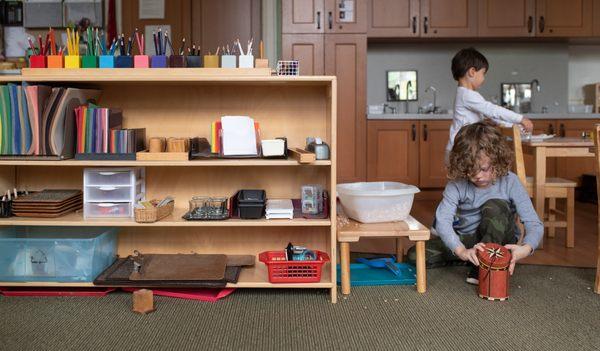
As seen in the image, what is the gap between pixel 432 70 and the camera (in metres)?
6.15

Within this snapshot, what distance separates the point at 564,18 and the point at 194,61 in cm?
447

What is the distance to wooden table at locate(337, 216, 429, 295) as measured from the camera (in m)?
2.48

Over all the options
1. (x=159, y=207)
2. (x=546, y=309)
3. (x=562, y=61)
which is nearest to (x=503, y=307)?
(x=546, y=309)

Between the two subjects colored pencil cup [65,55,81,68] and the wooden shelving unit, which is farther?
the wooden shelving unit

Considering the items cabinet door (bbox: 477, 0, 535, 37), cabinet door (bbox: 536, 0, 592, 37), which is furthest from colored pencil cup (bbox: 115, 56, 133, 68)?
cabinet door (bbox: 536, 0, 592, 37)

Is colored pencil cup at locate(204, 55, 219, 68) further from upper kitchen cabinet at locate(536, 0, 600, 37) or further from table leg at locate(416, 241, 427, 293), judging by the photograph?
upper kitchen cabinet at locate(536, 0, 600, 37)

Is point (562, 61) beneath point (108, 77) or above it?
above

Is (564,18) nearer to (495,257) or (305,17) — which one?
(305,17)

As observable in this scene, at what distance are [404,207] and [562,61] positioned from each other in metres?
4.34

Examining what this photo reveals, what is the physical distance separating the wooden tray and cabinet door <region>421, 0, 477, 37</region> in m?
3.82

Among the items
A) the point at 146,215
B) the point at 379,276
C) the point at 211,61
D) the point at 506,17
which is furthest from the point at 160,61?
the point at 506,17

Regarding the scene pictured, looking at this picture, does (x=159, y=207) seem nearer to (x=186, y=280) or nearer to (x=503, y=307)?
(x=186, y=280)

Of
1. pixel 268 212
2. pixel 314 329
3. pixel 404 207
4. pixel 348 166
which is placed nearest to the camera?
pixel 314 329

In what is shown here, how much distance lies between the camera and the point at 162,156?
245 cm
